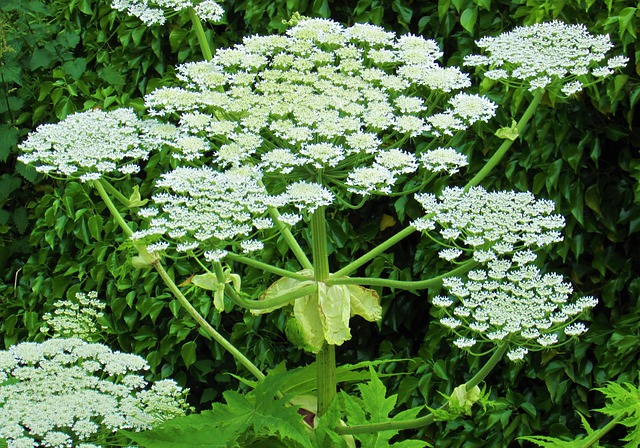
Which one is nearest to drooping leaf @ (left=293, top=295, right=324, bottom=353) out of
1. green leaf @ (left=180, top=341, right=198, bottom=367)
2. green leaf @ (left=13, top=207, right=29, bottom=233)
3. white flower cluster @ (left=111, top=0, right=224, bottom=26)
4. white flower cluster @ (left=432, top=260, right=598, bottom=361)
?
white flower cluster @ (left=432, top=260, right=598, bottom=361)

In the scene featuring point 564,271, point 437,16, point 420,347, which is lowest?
point 420,347

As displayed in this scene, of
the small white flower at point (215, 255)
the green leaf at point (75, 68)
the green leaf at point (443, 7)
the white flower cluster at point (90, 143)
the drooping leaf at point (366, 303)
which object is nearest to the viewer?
the small white flower at point (215, 255)

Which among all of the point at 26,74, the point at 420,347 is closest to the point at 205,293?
the point at 420,347

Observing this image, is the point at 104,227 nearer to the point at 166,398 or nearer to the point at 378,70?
the point at 166,398

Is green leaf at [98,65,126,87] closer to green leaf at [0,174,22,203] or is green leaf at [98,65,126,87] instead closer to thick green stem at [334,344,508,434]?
green leaf at [0,174,22,203]

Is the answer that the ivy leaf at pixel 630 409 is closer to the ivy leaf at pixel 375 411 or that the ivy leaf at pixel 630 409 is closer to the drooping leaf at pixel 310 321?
the ivy leaf at pixel 375 411

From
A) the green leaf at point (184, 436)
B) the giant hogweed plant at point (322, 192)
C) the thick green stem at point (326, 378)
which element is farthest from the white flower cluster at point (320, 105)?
the green leaf at point (184, 436)
